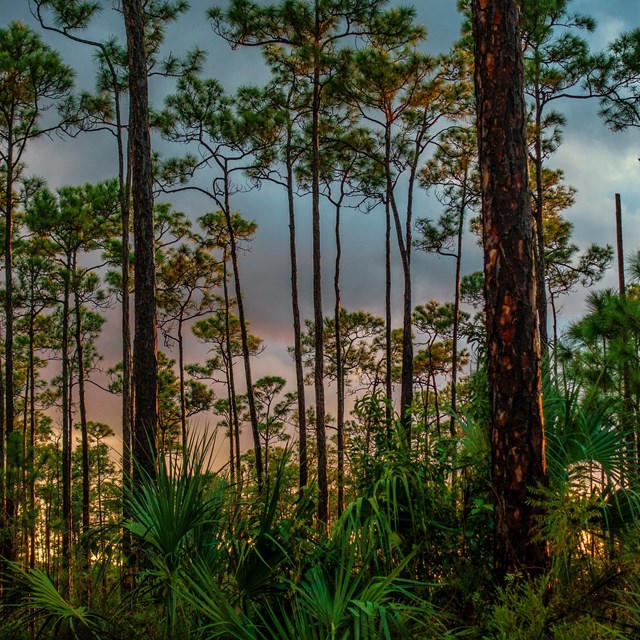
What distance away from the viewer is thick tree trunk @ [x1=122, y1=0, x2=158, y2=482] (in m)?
7.84

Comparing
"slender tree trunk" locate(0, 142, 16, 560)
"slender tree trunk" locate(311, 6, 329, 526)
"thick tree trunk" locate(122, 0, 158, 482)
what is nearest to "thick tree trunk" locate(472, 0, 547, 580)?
"thick tree trunk" locate(122, 0, 158, 482)

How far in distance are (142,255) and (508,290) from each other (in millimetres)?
5444

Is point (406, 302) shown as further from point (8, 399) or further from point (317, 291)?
point (8, 399)

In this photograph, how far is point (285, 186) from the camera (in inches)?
700

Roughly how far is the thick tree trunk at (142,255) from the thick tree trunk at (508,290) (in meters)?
4.96

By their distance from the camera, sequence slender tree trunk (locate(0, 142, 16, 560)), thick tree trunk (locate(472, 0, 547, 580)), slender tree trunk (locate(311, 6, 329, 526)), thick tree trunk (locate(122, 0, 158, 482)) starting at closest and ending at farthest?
1. thick tree trunk (locate(472, 0, 547, 580))
2. thick tree trunk (locate(122, 0, 158, 482))
3. slender tree trunk (locate(0, 142, 16, 560))
4. slender tree trunk (locate(311, 6, 329, 526))

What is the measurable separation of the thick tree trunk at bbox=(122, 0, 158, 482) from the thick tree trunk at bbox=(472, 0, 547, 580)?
195 inches

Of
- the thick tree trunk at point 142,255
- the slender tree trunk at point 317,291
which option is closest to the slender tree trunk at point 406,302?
the slender tree trunk at point 317,291

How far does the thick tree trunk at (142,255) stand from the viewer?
784cm

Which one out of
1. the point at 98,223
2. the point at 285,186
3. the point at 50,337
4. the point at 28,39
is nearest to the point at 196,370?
the point at 50,337

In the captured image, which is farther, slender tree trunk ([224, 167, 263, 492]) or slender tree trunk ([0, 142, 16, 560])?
slender tree trunk ([224, 167, 263, 492])

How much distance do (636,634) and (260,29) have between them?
52.5 feet

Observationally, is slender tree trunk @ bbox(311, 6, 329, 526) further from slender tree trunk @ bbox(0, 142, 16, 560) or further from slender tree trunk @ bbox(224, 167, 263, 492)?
slender tree trunk @ bbox(0, 142, 16, 560)

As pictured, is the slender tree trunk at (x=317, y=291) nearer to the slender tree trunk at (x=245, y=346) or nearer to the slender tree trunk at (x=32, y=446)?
the slender tree trunk at (x=245, y=346)
